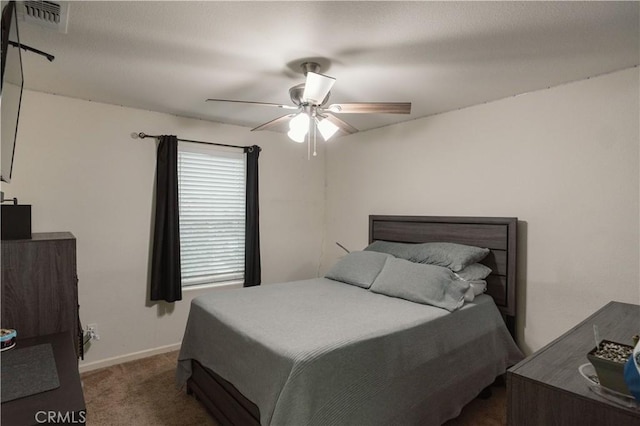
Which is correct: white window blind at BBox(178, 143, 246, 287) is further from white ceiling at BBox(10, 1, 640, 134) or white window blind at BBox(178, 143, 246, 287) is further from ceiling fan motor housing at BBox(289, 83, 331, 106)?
ceiling fan motor housing at BBox(289, 83, 331, 106)

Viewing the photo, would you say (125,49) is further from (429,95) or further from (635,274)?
(635,274)

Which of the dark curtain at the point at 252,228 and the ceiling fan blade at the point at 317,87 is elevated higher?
the ceiling fan blade at the point at 317,87

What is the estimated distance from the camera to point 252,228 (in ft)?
12.5

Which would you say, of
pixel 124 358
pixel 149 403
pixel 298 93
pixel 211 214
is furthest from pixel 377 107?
pixel 124 358

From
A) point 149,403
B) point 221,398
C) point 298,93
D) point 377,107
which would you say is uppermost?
point 298,93

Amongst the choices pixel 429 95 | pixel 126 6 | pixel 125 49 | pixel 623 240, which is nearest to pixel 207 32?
pixel 126 6

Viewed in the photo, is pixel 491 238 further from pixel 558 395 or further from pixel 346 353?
pixel 558 395

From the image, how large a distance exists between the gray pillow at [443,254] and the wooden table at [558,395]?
1.23 meters

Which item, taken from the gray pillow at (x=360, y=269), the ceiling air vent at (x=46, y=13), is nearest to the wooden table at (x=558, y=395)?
the gray pillow at (x=360, y=269)

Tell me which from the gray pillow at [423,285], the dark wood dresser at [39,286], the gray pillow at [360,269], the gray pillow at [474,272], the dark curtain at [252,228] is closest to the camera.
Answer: the dark wood dresser at [39,286]

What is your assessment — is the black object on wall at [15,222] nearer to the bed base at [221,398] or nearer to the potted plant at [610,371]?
the bed base at [221,398]

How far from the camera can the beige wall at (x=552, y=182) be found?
2.32 m

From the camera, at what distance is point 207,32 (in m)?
1.86

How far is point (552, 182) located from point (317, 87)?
1922 millimetres
